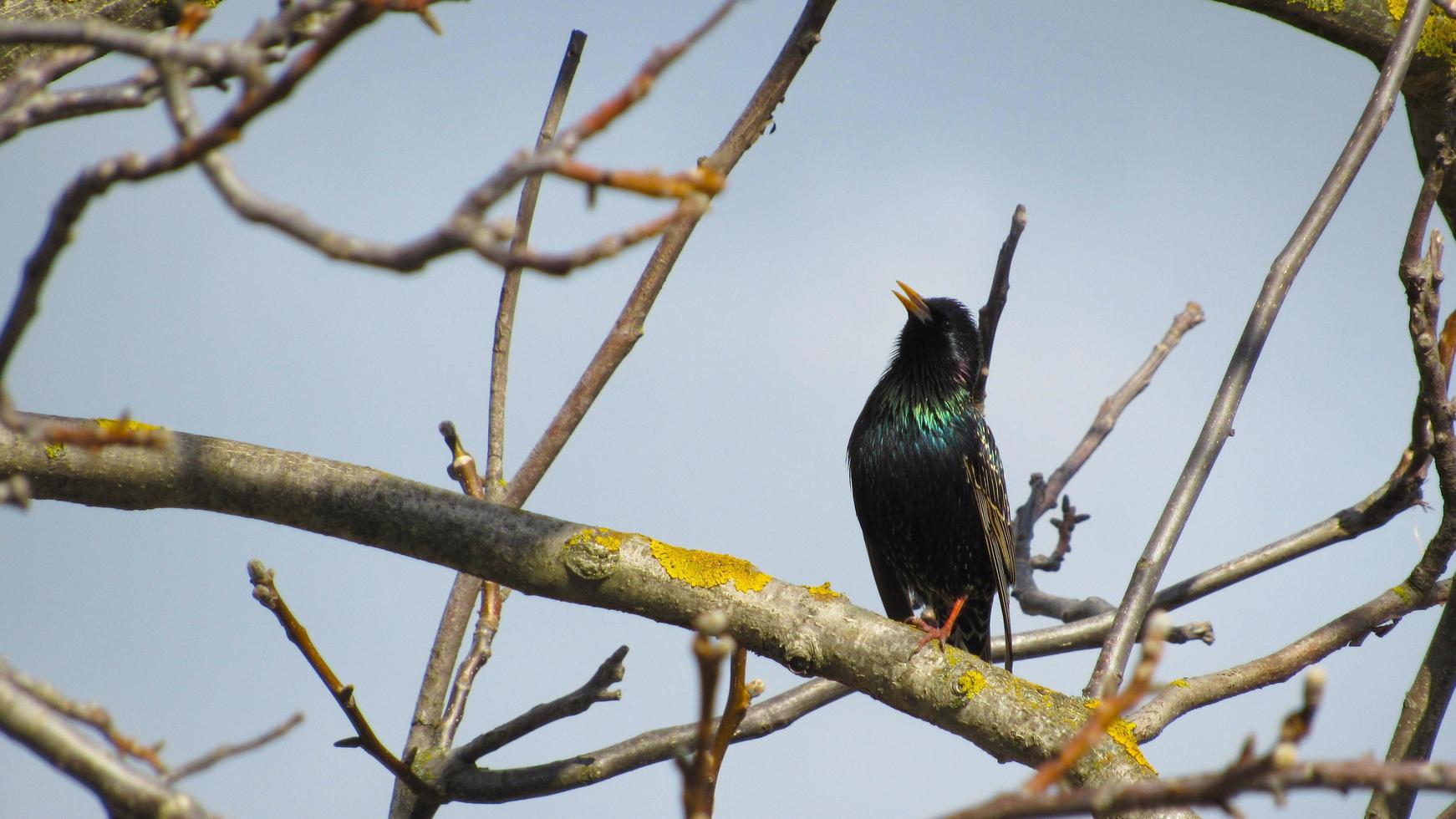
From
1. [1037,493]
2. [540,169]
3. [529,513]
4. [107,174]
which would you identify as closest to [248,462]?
[529,513]

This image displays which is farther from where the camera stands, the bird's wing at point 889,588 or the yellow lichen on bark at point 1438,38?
the bird's wing at point 889,588

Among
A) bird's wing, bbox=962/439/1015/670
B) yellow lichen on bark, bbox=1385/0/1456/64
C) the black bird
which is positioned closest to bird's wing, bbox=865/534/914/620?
the black bird

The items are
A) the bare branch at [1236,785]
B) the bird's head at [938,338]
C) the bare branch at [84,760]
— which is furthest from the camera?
the bird's head at [938,338]

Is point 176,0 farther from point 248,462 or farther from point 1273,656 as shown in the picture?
point 1273,656

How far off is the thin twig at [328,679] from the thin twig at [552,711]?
0.13 metres

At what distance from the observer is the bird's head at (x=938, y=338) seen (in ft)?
15.7

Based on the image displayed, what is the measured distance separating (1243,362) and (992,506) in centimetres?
158

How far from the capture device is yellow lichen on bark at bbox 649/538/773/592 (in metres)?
2.43

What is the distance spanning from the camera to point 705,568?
244cm

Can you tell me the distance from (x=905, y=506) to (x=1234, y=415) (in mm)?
1631

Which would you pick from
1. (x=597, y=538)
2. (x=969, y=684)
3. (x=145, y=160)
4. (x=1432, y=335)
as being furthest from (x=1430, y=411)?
(x=145, y=160)

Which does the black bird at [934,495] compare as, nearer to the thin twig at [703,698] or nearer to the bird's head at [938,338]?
the bird's head at [938,338]

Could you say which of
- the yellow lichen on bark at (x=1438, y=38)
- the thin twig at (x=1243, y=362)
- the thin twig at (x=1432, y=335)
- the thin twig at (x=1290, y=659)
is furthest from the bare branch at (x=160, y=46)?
the yellow lichen on bark at (x=1438, y=38)

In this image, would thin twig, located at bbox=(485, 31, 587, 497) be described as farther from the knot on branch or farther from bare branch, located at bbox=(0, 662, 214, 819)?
bare branch, located at bbox=(0, 662, 214, 819)
